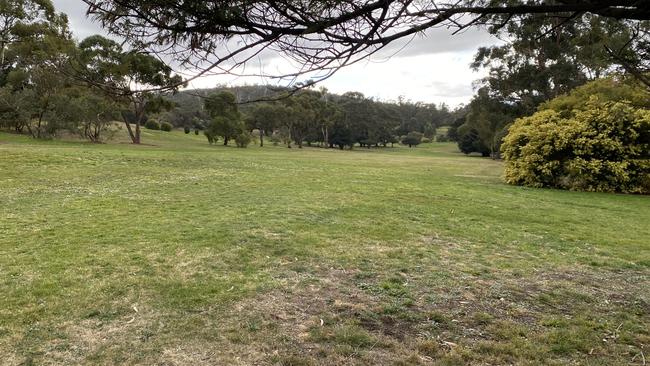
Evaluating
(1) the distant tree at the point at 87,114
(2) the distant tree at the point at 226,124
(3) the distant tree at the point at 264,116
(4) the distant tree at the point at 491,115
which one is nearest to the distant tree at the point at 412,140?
(3) the distant tree at the point at 264,116

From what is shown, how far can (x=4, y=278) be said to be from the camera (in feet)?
15.9

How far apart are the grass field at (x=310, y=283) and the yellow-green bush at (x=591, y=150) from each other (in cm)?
555

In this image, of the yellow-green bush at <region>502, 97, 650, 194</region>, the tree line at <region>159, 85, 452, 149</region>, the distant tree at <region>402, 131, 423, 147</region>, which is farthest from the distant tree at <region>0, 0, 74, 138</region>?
the distant tree at <region>402, 131, 423, 147</region>

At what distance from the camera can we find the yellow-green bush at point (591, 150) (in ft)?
51.2

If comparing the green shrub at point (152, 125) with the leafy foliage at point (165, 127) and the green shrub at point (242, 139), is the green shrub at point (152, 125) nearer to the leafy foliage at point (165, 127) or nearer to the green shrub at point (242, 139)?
the leafy foliage at point (165, 127)

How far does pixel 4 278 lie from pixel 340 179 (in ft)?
43.3

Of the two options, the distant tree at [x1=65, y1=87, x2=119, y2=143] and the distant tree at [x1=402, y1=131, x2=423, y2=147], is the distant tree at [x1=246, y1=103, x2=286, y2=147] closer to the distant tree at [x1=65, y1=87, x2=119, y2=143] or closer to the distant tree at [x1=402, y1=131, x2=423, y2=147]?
the distant tree at [x1=65, y1=87, x2=119, y2=143]

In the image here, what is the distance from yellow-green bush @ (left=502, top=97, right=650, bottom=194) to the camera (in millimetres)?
15602

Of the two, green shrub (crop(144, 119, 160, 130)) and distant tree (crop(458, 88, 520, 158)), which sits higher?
distant tree (crop(458, 88, 520, 158))

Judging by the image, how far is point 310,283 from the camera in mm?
5168

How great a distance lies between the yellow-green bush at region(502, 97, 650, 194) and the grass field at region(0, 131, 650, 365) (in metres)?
5.55

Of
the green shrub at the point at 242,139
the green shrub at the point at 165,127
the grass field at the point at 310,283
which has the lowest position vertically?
the grass field at the point at 310,283

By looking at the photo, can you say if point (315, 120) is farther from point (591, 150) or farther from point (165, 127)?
point (591, 150)

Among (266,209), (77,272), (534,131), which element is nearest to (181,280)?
(77,272)
